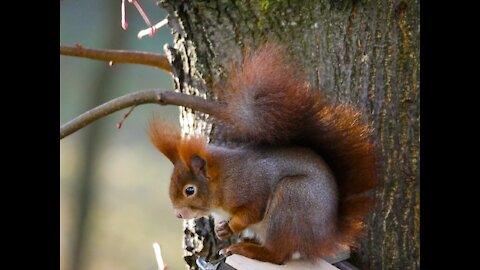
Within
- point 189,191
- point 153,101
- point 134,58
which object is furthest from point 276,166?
point 134,58

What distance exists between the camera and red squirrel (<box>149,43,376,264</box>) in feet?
5.88

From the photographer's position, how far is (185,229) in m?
2.31

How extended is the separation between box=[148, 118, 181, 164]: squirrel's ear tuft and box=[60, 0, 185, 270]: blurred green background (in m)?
2.42

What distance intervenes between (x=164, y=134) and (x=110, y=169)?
2796 millimetres

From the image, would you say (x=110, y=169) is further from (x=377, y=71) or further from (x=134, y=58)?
(x=377, y=71)

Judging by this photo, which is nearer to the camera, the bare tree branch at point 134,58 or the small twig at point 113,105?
the small twig at point 113,105

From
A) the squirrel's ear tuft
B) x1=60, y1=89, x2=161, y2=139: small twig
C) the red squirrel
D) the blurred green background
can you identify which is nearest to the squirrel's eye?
the red squirrel

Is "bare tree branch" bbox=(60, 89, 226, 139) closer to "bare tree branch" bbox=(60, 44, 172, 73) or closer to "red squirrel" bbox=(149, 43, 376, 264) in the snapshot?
"red squirrel" bbox=(149, 43, 376, 264)

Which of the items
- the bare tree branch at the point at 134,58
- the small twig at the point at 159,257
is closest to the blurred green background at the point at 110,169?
the bare tree branch at the point at 134,58

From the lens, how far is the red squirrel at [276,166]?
179 cm

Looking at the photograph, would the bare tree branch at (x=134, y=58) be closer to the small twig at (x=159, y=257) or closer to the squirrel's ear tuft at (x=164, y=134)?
the squirrel's ear tuft at (x=164, y=134)

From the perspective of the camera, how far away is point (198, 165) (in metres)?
1.86
